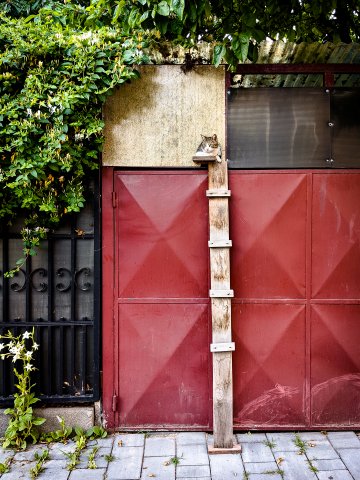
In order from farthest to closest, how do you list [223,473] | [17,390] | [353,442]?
1. [17,390]
2. [353,442]
3. [223,473]

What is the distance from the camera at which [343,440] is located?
13.6ft

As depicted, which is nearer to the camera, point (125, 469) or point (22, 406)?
point (125, 469)

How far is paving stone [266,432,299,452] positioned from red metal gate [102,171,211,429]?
2.14 ft

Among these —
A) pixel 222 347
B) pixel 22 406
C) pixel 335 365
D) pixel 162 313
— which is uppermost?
pixel 162 313

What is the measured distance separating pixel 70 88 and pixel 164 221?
1.50 metres


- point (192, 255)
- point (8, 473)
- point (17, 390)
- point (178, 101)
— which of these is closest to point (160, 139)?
point (178, 101)

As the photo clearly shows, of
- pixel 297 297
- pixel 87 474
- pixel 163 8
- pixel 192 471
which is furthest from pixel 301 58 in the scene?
pixel 87 474

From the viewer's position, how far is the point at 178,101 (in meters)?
4.25

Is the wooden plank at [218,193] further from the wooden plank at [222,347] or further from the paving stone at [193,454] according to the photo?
the paving stone at [193,454]

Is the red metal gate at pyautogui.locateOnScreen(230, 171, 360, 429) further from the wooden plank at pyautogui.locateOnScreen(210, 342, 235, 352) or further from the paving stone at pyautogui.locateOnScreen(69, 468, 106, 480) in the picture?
the paving stone at pyautogui.locateOnScreen(69, 468, 106, 480)

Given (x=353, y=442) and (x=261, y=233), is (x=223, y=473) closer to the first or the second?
(x=353, y=442)

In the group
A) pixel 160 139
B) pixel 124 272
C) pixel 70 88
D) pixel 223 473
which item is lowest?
pixel 223 473

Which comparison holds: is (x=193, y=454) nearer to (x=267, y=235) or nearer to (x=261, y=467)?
(x=261, y=467)

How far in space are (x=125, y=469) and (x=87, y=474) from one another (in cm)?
32
